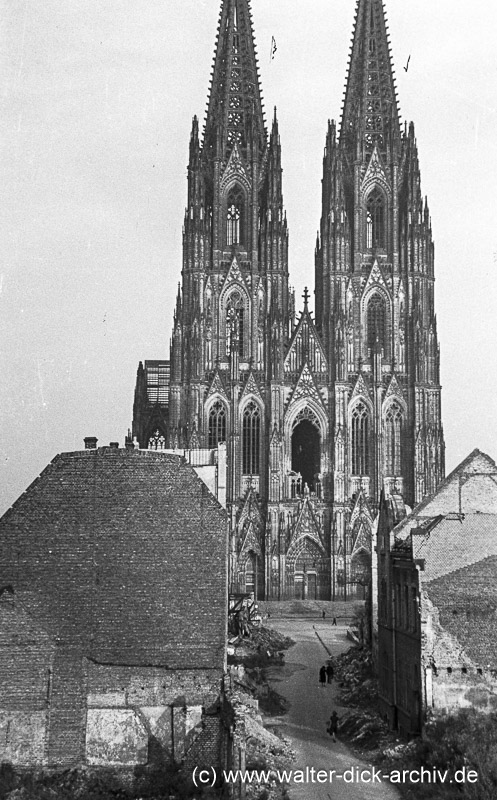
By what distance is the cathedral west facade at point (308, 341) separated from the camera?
6012 cm

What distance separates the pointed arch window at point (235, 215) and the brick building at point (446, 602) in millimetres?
41492

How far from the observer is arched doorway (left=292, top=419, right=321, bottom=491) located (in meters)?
63.5

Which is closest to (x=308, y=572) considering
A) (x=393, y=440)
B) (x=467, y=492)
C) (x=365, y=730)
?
(x=393, y=440)

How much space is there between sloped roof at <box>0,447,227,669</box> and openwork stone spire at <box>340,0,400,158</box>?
50.6 meters

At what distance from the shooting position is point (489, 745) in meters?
19.0

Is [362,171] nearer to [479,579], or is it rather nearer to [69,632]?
[479,579]

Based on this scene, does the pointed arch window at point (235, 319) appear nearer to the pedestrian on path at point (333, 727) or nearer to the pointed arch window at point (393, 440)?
the pointed arch window at point (393, 440)

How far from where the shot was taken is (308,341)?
6331 centimetres

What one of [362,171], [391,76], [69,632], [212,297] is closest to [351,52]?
[391,76]

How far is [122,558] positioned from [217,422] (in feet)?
137

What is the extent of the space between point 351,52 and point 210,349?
24.0 m

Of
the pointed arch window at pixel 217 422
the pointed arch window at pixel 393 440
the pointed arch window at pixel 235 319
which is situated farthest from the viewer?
the pointed arch window at pixel 235 319

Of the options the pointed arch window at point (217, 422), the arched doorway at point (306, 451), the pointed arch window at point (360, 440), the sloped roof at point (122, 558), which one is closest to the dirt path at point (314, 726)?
the sloped roof at point (122, 558)

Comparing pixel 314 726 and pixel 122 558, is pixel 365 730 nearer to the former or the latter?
pixel 314 726
